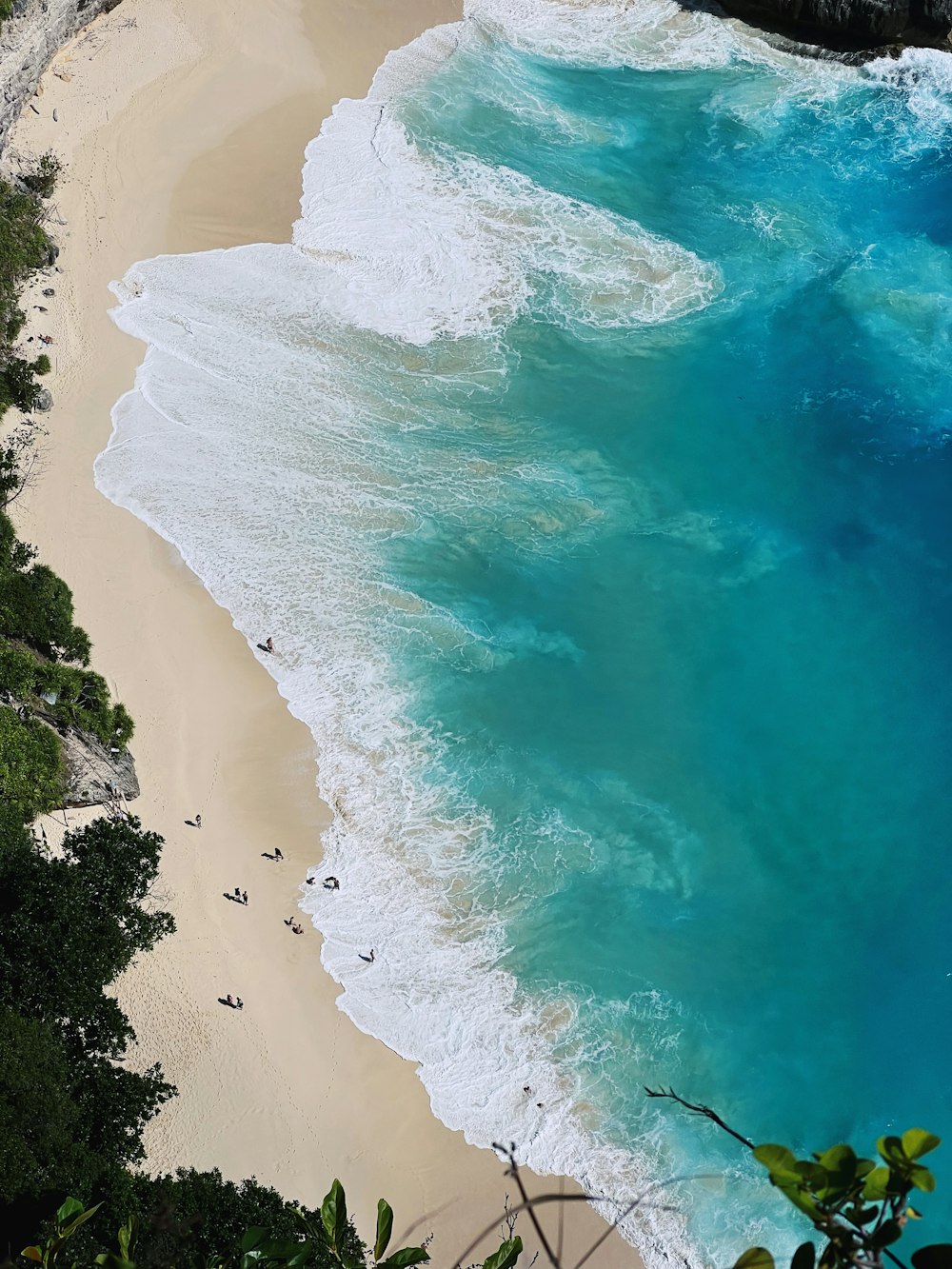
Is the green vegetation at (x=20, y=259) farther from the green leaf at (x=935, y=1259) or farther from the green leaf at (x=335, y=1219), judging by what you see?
the green leaf at (x=935, y=1259)

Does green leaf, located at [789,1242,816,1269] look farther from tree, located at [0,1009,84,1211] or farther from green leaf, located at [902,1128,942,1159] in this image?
tree, located at [0,1009,84,1211]

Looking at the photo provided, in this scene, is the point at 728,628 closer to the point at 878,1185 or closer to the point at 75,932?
the point at 75,932

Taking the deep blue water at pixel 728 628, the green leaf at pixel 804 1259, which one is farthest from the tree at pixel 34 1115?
the green leaf at pixel 804 1259

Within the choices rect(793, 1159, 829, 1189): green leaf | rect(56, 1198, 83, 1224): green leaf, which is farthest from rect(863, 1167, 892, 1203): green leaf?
rect(56, 1198, 83, 1224): green leaf

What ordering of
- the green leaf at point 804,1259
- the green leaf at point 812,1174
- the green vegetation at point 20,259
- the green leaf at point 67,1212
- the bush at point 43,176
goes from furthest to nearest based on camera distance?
the bush at point 43,176 → the green vegetation at point 20,259 → the green leaf at point 67,1212 → the green leaf at point 804,1259 → the green leaf at point 812,1174

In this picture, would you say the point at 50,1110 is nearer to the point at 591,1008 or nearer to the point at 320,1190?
the point at 320,1190

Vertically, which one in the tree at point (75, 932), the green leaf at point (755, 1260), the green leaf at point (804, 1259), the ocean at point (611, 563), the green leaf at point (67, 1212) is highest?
the ocean at point (611, 563)
